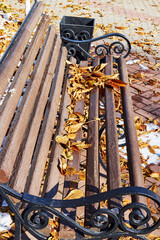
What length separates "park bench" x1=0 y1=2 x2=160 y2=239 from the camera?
1.39m

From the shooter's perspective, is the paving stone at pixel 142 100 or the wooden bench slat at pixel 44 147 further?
the paving stone at pixel 142 100

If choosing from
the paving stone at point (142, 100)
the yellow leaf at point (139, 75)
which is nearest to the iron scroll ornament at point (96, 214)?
the paving stone at point (142, 100)

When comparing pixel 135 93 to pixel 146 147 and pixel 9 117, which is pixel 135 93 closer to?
pixel 146 147

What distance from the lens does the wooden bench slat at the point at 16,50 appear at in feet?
5.43

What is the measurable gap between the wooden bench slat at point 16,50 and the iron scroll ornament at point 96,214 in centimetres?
59

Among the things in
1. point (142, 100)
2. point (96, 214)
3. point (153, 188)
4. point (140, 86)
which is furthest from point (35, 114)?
point (140, 86)

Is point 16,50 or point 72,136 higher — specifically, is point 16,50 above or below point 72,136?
above

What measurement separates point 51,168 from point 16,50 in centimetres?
84

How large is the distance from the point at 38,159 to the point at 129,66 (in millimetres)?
3391

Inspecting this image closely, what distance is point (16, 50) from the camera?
196 cm

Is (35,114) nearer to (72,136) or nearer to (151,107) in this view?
(72,136)

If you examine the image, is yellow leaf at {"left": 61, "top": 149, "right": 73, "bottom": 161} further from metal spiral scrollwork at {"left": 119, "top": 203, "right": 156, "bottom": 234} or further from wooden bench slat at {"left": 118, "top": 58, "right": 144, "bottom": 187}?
metal spiral scrollwork at {"left": 119, "top": 203, "right": 156, "bottom": 234}

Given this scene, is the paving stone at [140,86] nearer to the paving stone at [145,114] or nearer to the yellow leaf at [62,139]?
the paving stone at [145,114]

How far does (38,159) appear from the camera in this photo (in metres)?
1.66
